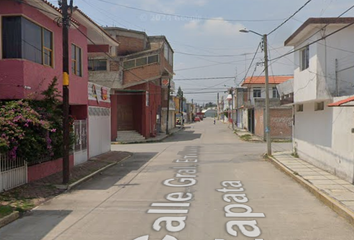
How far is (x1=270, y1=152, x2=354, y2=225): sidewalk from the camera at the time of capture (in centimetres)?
745

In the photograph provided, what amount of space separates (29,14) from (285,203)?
968 centimetres

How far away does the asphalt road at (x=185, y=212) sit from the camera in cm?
609

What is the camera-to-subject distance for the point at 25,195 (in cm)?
924

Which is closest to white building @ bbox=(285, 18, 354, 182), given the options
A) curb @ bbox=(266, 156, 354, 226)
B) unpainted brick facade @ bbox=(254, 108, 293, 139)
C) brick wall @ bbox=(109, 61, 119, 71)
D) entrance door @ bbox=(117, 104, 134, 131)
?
curb @ bbox=(266, 156, 354, 226)

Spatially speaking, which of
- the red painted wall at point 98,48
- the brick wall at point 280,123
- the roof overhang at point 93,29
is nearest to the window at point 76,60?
the roof overhang at point 93,29

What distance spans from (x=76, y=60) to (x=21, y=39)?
4894mm

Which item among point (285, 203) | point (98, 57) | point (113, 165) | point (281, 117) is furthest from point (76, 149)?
point (281, 117)

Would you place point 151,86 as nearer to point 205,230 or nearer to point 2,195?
point 2,195

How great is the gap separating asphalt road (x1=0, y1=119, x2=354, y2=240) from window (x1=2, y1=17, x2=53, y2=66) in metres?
4.71

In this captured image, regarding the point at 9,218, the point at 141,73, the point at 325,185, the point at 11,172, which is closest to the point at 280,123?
the point at 141,73

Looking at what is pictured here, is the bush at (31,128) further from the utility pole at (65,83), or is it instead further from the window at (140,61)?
the window at (140,61)

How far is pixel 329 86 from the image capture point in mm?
12094

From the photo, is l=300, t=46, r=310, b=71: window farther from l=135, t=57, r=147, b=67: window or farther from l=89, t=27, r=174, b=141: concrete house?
l=135, t=57, r=147, b=67: window

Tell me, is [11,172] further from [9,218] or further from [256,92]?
[256,92]
